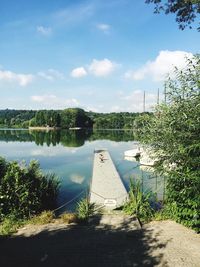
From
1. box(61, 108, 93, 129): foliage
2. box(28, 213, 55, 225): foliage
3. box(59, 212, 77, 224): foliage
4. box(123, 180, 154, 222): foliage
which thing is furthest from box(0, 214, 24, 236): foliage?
box(61, 108, 93, 129): foliage

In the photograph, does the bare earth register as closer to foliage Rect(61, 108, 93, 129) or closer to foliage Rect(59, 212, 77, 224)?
foliage Rect(59, 212, 77, 224)

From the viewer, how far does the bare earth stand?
688 cm

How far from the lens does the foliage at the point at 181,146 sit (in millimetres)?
8281

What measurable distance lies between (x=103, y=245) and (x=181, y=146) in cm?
340

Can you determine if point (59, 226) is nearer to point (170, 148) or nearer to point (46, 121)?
point (170, 148)

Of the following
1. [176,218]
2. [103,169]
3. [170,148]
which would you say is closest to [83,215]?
[176,218]

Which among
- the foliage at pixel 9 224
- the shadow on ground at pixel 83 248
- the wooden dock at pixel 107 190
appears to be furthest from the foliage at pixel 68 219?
the wooden dock at pixel 107 190

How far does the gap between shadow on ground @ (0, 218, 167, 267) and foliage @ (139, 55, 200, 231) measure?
4.65 ft

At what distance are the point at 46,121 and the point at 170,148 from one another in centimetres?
13789

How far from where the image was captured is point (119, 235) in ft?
28.3

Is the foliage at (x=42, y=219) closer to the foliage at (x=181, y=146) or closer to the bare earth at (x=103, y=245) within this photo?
the bare earth at (x=103, y=245)

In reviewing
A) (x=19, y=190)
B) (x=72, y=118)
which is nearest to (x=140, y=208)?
(x=19, y=190)

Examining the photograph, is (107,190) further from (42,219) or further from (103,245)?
(103,245)

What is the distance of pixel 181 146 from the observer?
832cm
